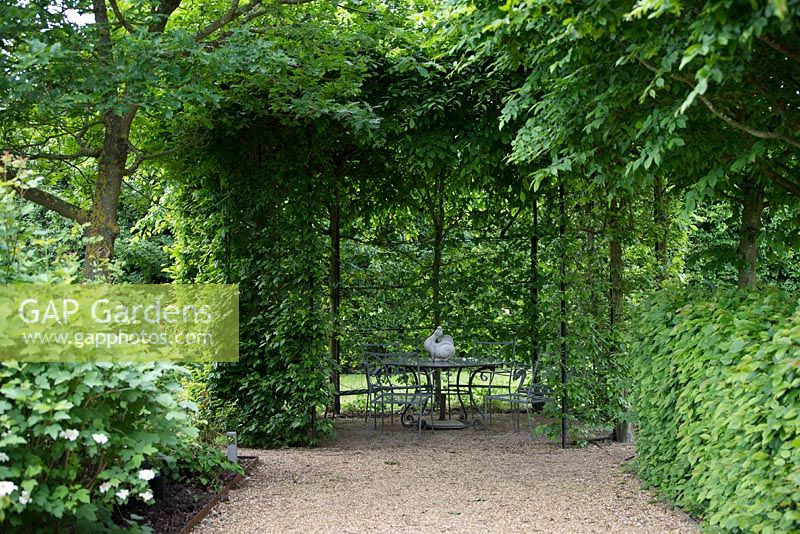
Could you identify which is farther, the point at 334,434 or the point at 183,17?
the point at 334,434

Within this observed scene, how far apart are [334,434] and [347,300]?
7.11ft

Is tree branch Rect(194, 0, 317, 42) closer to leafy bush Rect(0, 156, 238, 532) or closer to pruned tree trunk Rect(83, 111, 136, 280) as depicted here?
pruned tree trunk Rect(83, 111, 136, 280)

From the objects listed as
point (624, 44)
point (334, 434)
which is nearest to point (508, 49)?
point (624, 44)

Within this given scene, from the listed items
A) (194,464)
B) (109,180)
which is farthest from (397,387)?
(109,180)

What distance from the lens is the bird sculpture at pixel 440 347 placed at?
7.51 metres

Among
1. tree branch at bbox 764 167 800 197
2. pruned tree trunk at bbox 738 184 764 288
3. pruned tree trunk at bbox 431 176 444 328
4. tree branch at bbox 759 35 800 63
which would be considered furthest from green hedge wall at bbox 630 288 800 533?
pruned tree trunk at bbox 431 176 444 328

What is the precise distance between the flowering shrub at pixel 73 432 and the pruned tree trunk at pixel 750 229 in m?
3.68

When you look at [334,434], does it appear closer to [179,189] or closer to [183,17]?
[179,189]

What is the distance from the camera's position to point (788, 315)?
3.44 m

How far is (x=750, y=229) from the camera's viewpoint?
16.5ft

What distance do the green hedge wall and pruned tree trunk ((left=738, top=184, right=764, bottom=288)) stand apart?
23.1 inches

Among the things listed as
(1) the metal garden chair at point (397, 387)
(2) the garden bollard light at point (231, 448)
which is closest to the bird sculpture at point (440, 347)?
(1) the metal garden chair at point (397, 387)

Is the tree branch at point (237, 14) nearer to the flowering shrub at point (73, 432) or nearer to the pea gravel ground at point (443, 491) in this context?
the flowering shrub at point (73, 432)

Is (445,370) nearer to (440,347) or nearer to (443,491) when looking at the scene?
(440,347)
